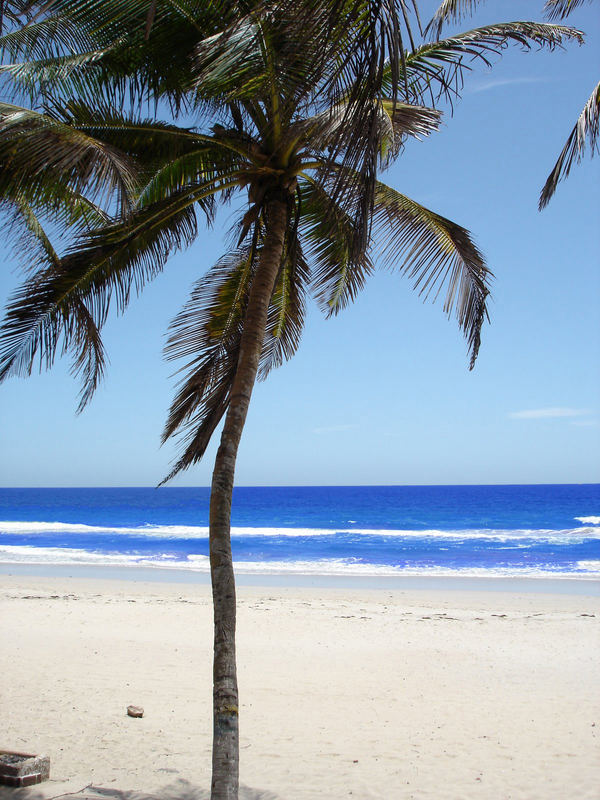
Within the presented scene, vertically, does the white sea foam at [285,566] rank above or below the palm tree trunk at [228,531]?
below

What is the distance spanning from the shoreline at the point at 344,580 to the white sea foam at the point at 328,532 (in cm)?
1202

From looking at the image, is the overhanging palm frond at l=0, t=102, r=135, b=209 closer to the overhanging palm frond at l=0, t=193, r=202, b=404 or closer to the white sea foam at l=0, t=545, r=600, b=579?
the overhanging palm frond at l=0, t=193, r=202, b=404

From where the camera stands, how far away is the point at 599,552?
76.9 feet

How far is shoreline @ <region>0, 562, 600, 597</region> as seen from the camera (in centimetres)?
1559

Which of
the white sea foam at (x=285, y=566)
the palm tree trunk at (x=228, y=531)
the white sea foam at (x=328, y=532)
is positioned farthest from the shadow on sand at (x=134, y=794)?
the white sea foam at (x=328, y=532)

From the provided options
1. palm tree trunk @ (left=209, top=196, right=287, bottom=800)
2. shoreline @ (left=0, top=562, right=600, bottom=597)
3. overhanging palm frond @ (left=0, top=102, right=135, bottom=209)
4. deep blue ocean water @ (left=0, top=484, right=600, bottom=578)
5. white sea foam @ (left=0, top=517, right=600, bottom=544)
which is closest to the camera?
palm tree trunk @ (left=209, top=196, right=287, bottom=800)

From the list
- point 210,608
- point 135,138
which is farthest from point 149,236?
point 210,608

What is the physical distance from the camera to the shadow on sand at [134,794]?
4094 mm

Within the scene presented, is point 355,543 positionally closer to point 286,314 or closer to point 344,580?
point 344,580

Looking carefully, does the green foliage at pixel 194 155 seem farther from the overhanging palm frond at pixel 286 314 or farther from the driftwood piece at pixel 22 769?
the driftwood piece at pixel 22 769

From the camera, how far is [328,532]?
3469 centimetres

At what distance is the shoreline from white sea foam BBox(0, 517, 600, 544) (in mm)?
12017

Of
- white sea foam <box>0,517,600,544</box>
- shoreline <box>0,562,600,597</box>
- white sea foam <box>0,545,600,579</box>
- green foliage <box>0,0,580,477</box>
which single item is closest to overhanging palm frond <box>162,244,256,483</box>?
green foliage <box>0,0,580,477</box>

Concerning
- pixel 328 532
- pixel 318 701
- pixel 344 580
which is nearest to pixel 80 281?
pixel 318 701
